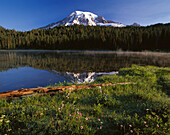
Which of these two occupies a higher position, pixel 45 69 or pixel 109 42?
pixel 109 42

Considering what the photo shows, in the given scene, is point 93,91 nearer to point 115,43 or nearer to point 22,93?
point 22,93

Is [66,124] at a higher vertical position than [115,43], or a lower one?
lower

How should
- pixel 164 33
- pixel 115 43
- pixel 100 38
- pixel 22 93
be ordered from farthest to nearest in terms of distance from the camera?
pixel 100 38
pixel 115 43
pixel 164 33
pixel 22 93

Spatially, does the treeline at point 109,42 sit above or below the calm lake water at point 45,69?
above

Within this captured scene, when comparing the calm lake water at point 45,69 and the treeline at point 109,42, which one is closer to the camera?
the calm lake water at point 45,69

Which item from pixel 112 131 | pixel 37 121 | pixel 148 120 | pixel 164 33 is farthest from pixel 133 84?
pixel 164 33

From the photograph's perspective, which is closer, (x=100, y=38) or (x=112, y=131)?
(x=112, y=131)

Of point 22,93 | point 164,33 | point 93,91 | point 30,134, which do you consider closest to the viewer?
point 30,134

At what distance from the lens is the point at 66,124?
4168 millimetres

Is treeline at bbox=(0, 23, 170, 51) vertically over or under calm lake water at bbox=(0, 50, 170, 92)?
over

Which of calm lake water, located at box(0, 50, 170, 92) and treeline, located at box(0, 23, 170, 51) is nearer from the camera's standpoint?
calm lake water, located at box(0, 50, 170, 92)

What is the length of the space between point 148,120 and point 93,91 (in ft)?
15.6

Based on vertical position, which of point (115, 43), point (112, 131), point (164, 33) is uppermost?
point (164, 33)

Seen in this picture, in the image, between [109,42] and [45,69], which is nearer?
[45,69]
